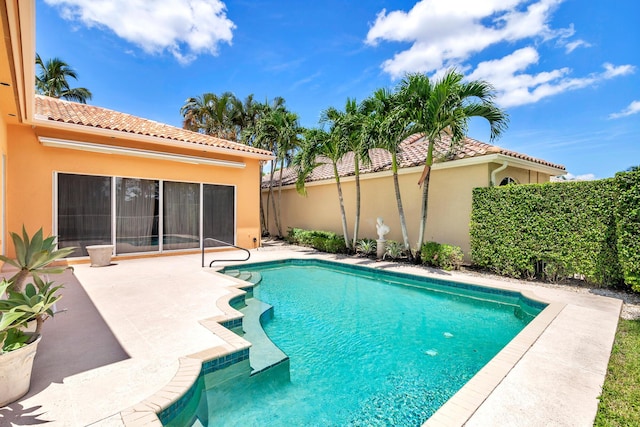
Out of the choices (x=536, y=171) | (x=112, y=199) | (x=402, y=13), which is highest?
(x=402, y=13)

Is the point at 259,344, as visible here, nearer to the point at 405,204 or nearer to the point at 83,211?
the point at 83,211

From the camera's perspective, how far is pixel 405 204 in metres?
16.3

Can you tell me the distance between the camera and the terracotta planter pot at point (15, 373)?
3479 millimetres

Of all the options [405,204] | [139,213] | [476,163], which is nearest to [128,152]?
[139,213]

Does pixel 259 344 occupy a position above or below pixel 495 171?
below

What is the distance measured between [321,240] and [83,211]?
11.6 meters

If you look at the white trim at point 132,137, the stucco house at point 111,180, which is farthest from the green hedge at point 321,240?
the white trim at point 132,137

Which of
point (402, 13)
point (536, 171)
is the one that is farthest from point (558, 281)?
point (402, 13)

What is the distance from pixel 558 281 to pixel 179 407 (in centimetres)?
1224

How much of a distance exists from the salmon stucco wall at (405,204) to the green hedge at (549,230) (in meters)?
1.62

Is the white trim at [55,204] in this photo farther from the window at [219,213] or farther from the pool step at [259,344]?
the pool step at [259,344]

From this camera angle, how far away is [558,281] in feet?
34.7

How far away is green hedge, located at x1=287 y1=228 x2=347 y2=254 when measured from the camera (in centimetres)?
1733

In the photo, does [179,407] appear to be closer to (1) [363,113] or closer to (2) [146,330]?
(2) [146,330]
